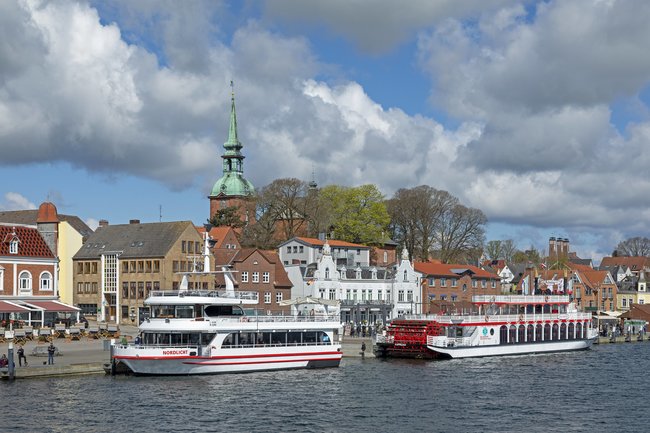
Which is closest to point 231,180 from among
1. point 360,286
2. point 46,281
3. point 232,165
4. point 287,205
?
point 232,165

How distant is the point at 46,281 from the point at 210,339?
28.9 metres

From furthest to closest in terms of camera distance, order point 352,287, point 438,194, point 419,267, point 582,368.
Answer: point 438,194 < point 419,267 < point 352,287 < point 582,368

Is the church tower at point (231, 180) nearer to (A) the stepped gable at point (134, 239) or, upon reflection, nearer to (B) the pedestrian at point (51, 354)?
(A) the stepped gable at point (134, 239)

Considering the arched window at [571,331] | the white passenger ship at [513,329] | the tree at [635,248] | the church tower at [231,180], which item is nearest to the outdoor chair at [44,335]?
the white passenger ship at [513,329]

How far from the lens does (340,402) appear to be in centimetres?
4703

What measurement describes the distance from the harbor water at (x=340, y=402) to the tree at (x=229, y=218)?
60.4 m

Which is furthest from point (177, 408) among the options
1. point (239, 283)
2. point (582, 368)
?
point (239, 283)

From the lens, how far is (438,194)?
403ft

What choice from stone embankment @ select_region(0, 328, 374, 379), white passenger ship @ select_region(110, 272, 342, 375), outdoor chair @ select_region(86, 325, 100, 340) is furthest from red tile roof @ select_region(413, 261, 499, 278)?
white passenger ship @ select_region(110, 272, 342, 375)

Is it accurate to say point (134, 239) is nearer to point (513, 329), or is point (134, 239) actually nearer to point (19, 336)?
point (19, 336)

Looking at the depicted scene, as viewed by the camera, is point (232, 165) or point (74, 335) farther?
point (232, 165)

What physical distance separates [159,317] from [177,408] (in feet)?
40.9

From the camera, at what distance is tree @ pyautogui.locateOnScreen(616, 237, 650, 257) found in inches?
7415

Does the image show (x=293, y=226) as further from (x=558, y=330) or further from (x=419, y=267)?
(x=558, y=330)
